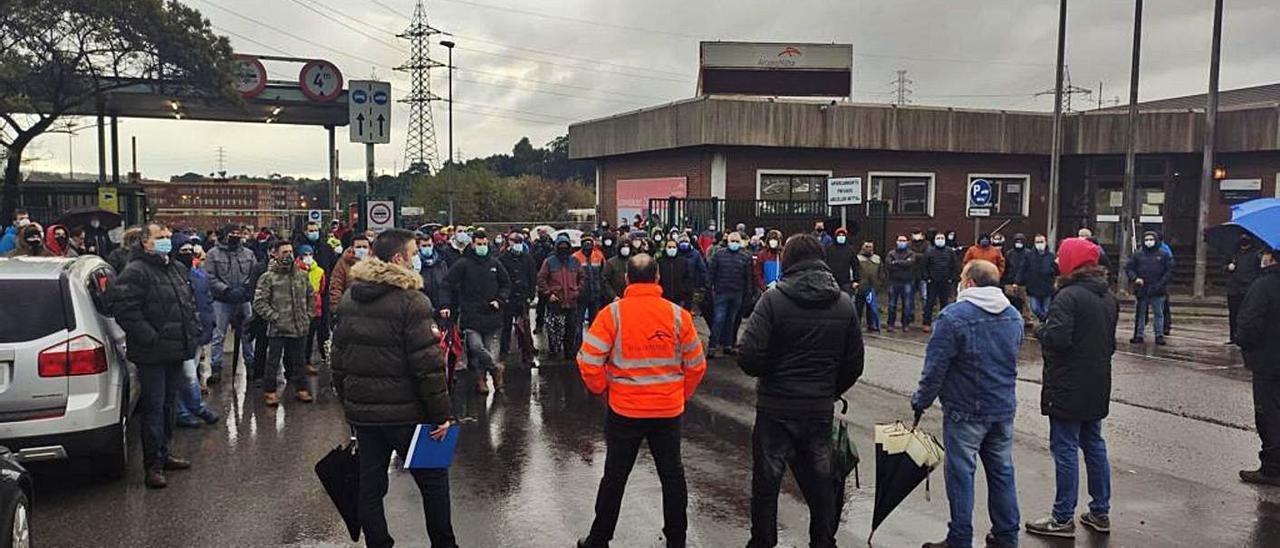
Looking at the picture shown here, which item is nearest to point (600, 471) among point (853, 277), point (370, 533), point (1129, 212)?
point (370, 533)

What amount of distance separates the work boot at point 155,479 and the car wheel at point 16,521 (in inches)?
70.9

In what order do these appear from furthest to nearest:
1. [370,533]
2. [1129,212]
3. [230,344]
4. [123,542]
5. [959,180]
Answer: [959,180]
[1129,212]
[230,344]
[123,542]
[370,533]

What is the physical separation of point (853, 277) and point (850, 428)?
5.68 metres

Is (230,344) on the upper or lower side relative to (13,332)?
lower

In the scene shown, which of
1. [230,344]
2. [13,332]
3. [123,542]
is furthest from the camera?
[230,344]

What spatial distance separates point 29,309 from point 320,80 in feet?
72.4

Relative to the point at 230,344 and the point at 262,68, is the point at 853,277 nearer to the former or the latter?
the point at 230,344

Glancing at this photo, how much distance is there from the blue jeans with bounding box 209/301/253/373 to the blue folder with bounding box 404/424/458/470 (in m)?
6.45

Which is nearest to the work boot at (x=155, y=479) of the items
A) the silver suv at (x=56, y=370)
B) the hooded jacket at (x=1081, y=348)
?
the silver suv at (x=56, y=370)

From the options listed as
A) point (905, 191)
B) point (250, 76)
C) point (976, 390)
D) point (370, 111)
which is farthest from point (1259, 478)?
point (250, 76)

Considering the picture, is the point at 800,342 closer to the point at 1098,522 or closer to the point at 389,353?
the point at 389,353

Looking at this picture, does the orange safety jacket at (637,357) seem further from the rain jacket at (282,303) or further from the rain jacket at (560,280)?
the rain jacket at (560,280)

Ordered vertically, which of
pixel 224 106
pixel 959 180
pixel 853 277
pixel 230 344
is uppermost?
pixel 224 106

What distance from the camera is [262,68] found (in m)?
26.8
